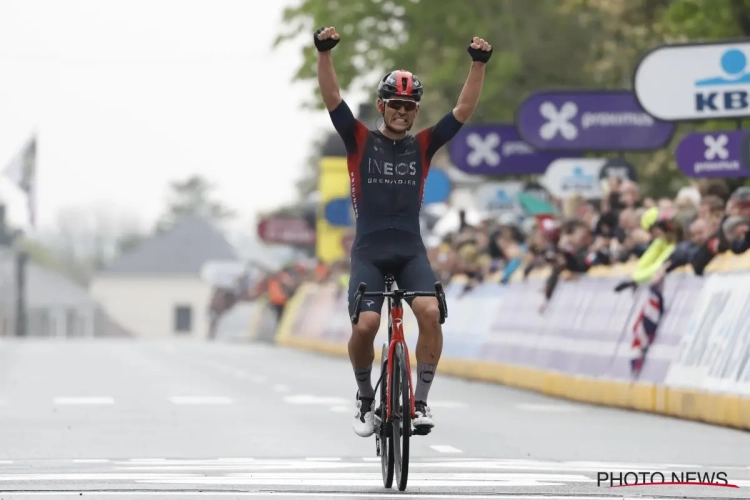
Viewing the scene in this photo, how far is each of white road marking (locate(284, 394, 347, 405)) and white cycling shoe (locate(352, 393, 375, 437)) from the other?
30.1 feet

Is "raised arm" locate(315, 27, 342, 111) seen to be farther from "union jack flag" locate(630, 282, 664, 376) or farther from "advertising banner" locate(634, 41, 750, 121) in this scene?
"advertising banner" locate(634, 41, 750, 121)

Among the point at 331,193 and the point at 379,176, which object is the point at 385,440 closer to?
the point at 379,176

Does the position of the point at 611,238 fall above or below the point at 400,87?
above

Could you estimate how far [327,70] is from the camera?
488 inches

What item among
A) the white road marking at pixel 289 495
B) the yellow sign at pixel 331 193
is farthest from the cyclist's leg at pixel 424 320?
the yellow sign at pixel 331 193

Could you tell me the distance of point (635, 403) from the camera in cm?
2059

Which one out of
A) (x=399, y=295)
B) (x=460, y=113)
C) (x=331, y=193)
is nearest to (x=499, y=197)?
(x=460, y=113)

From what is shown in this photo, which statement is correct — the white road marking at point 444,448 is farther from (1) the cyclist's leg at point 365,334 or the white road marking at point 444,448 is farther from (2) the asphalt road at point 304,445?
(1) the cyclist's leg at point 365,334

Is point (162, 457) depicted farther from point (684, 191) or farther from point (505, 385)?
point (505, 385)

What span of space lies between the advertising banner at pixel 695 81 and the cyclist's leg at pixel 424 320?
9.49 meters

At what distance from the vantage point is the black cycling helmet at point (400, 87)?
12.2 m

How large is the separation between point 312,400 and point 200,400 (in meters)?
1.13

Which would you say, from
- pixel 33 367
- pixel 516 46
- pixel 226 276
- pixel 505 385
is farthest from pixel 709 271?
pixel 226 276

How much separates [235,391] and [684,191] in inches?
211
